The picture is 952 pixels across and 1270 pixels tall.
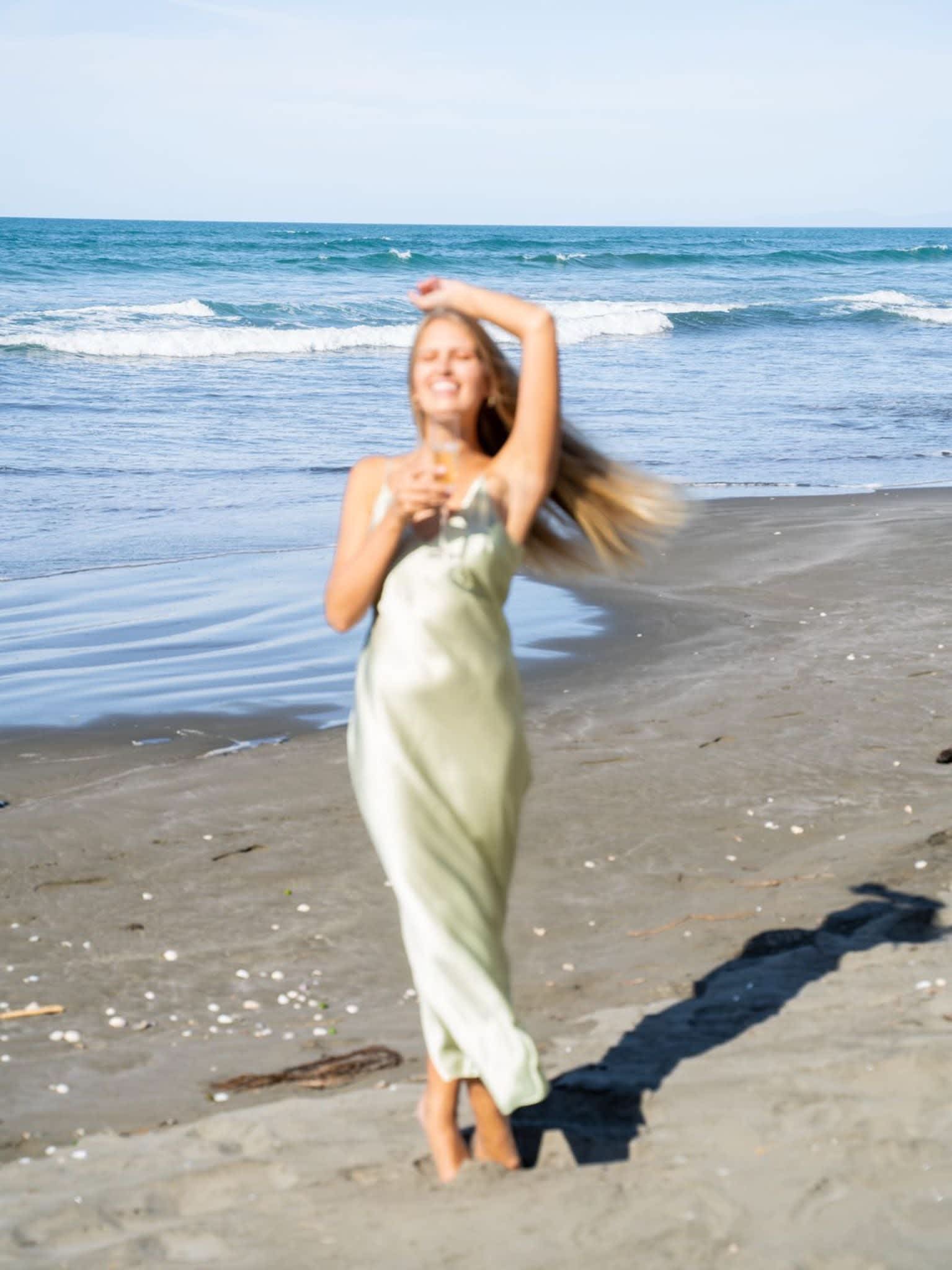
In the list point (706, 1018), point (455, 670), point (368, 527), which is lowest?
point (706, 1018)

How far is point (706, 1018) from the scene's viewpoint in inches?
170

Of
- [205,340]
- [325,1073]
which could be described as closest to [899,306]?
[205,340]

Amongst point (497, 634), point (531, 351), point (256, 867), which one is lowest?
point (256, 867)

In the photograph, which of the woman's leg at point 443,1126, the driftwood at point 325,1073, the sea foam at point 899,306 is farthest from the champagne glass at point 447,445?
the sea foam at point 899,306

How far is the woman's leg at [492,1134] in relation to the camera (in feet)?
10.9

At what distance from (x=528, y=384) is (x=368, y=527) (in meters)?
0.44

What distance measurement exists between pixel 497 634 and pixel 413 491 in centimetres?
41

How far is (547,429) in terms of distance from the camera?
320 cm

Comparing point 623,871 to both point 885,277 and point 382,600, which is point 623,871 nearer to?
point 382,600

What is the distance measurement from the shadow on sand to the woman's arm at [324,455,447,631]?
1.33 m

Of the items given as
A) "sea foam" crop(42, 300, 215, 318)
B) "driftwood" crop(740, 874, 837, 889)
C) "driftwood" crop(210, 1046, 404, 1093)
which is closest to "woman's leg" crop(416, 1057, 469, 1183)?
"driftwood" crop(210, 1046, 404, 1093)

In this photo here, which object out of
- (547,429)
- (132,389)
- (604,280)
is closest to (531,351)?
(547,429)

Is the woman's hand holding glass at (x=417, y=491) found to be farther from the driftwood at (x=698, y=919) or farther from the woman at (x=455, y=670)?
the driftwood at (x=698, y=919)

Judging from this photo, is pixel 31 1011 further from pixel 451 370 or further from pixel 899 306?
pixel 899 306
